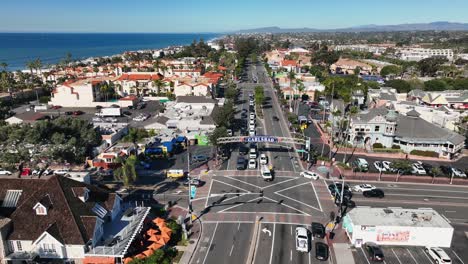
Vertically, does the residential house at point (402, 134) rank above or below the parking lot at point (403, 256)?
above

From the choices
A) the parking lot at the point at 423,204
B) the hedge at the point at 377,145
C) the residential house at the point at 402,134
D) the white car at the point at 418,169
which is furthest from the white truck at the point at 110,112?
the white car at the point at 418,169

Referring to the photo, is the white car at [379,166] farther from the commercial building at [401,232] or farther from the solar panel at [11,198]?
the solar panel at [11,198]

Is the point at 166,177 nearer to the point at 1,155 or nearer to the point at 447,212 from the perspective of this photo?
the point at 1,155

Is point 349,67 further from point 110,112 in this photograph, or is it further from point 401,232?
point 401,232

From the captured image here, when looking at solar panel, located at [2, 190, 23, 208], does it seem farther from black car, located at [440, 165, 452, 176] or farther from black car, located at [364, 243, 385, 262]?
black car, located at [440, 165, 452, 176]

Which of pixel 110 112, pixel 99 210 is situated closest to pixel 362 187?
pixel 99 210

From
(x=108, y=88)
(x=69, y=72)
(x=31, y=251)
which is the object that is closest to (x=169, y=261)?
(x=31, y=251)
